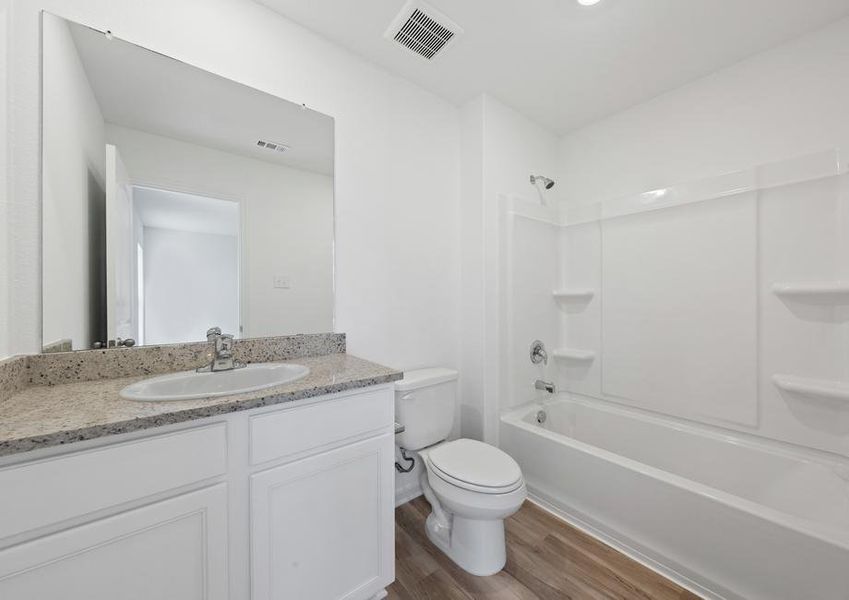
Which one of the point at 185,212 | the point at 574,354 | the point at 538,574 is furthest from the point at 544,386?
the point at 185,212

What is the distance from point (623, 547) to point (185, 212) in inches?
97.7

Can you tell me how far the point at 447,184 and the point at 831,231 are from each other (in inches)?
76.0

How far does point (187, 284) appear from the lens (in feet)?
4.35

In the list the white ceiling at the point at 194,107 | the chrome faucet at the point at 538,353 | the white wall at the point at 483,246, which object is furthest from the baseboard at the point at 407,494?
the white ceiling at the point at 194,107

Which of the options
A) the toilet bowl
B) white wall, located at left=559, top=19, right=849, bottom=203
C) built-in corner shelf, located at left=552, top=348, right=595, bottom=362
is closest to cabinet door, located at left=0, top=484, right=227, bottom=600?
the toilet bowl

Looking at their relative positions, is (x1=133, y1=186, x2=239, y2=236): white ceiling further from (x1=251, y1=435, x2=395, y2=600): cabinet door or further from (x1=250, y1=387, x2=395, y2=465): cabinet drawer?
(x1=251, y1=435, x2=395, y2=600): cabinet door

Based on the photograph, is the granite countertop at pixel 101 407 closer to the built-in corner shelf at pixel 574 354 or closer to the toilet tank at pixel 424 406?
the toilet tank at pixel 424 406

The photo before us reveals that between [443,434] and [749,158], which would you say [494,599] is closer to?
[443,434]

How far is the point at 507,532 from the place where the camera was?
5.43 feet

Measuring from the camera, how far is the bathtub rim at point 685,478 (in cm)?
111

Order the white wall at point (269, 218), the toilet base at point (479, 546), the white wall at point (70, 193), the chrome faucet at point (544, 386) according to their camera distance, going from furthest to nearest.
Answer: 1. the chrome faucet at point (544, 386)
2. the toilet base at point (479, 546)
3. the white wall at point (269, 218)
4. the white wall at point (70, 193)

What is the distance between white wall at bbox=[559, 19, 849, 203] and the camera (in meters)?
1.53

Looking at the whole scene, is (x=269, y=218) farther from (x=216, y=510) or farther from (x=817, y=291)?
(x=817, y=291)

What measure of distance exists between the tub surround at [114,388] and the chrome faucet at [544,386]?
4.57 feet
